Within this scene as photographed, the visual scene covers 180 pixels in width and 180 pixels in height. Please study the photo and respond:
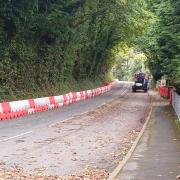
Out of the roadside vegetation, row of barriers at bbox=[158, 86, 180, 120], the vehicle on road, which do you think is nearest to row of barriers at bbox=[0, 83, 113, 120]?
the roadside vegetation

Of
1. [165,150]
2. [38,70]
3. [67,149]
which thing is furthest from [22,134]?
[38,70]

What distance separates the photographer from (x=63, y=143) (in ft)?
53.2

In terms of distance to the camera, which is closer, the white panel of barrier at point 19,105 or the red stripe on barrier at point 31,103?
the white panel of barrier at point 19,105

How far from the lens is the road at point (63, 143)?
40.2 feet

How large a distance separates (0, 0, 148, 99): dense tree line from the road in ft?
25.5

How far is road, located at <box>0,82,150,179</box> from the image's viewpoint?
12.3 m

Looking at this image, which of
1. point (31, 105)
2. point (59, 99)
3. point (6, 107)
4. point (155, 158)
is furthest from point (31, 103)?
point (155, 158)

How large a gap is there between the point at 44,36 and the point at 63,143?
24.0 metres

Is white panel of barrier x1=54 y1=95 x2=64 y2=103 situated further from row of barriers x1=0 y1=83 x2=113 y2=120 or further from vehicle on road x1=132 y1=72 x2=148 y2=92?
vehicle on road x1=132 y1=72 x2=148 y2=92

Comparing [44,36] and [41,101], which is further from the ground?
[44,36]

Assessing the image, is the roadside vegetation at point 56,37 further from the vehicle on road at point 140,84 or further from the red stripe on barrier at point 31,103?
the vehicle on road at point 140,84

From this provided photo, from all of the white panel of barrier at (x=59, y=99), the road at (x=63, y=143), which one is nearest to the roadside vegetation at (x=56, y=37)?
the white panel of barrier at (x=59, y=99)

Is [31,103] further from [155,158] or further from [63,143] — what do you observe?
[155,158]

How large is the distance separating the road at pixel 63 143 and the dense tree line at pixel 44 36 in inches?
306
